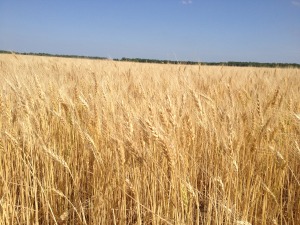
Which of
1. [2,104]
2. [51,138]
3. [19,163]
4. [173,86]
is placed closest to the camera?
[19,163]

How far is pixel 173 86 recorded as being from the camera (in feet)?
9.43

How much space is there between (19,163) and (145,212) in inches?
26.6

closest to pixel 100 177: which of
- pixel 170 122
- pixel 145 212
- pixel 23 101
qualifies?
pixel 145 212

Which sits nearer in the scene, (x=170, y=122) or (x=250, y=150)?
(x=170, y=122)

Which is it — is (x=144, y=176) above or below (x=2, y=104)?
below

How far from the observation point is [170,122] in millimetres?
1208

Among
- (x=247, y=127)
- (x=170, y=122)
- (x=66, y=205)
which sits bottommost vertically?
(x=66, y=205)

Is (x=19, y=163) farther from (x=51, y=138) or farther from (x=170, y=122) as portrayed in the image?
(x=170, y=122)

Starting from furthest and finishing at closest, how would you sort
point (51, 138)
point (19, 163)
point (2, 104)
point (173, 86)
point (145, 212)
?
point (173, 86) → point (51, 138) → point (2, 104) → point (19, 163) → point (145, 212)

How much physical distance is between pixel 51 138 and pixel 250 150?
44.6 inches

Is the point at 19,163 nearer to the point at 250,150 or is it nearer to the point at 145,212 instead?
the point at 145,212

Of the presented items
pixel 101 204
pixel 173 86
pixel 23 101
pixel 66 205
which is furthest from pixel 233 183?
pixel 173 86

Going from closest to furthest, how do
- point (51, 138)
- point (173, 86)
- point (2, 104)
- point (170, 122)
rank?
point (170, 122), point (2, 104), point (51, 138), point (173, 86)

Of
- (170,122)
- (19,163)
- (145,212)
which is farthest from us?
(19,163)
